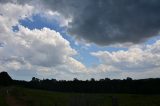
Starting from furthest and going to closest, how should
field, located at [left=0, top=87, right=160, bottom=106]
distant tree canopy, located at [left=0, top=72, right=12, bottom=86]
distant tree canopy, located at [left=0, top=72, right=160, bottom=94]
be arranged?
distant tree canopy, located at [left=0, top=72, right=12, bottom=86] < distant tree canopy, located at [left=0, top=72, right=160, bottom=94] < field, located at [left=0, top=87, right=160, bottom=106]

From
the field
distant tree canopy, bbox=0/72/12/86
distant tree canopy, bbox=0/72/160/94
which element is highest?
distant tree canopy, bbox=0/72/12/86

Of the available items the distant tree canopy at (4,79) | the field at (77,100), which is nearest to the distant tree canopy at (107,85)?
the distant tree canopy at (4,79)

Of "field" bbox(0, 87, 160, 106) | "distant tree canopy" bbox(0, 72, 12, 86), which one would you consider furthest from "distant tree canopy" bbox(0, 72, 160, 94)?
"field" bbox(0, 87, 160, 106)

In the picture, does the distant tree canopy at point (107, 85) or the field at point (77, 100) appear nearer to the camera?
the field at point (77, 100)

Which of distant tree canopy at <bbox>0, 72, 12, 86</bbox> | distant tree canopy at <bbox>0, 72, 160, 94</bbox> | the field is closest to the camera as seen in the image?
the field

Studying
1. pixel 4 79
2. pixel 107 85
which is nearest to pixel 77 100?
pixel 107 85

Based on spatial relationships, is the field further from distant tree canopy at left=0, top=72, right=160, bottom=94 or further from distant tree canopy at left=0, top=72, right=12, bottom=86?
distant tree canopy at left=0, top=72, right=12, bottom=86

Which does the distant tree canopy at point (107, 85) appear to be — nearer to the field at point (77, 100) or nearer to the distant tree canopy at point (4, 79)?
the distant tree canopy at point (4, 79)

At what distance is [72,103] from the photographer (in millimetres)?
24734

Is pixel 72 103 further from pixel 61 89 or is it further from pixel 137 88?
pixel 61 89

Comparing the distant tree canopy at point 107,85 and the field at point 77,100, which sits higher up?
the distant tree canopy at point 107,85

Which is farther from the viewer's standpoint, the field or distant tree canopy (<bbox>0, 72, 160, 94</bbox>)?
distant tree canopy (<bbox>0, 72, 160, 94</bbox>)

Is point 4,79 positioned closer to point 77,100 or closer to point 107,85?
point 107,85

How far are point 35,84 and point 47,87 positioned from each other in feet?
47.0
